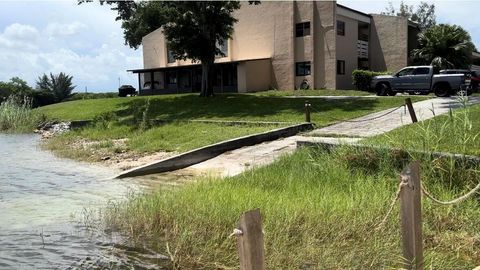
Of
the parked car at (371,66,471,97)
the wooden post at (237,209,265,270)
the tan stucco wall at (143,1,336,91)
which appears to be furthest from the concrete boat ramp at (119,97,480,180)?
the tan stucco wall at (143,1,336,91)

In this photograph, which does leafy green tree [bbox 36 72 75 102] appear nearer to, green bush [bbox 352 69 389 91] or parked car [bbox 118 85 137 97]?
parked car [bbox 118 85 137 97]

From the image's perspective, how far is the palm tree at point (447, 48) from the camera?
38.4m

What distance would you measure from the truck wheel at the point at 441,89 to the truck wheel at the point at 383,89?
2.88m

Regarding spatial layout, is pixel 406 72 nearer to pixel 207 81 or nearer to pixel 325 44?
pixel 325 44

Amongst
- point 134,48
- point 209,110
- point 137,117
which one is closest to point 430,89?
point 209,110

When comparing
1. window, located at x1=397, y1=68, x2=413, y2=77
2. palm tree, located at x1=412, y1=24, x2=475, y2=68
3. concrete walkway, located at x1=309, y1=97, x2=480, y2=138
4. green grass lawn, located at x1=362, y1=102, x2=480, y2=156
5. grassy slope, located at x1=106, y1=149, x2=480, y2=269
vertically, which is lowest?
grassy slope, located at x1=106, y1=149, x2=480, y2=269

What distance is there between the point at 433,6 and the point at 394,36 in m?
24.8

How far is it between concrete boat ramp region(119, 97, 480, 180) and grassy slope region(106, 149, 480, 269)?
114 inches

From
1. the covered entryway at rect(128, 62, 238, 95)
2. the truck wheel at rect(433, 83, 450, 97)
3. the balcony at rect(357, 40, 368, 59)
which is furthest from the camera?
the covered entryway at rect(128, 62, 238, 95)

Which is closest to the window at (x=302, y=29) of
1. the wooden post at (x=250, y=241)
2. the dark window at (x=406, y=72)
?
the dark window at (x=406, y=72)

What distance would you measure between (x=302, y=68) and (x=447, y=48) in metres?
10.8

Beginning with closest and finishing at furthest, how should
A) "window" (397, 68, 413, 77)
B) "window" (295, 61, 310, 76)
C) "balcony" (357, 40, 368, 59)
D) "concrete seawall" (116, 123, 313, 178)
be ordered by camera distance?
"concrete seawall" (116, 123, 313, 178) → "window" (397, 68, 413, 77) → "window" (295, 61, 310, 76) → "balcony" (357, 40, 368, 59)

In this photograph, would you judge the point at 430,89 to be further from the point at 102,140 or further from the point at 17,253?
the point at 17,253

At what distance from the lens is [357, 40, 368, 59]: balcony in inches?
1660
